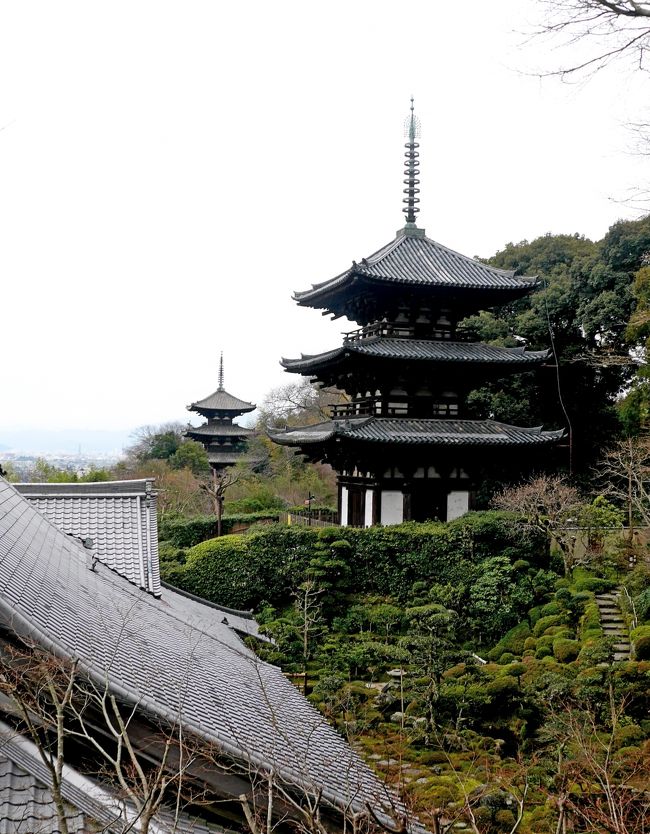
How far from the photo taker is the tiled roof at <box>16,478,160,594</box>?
27.8ft

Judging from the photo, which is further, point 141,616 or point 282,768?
point 141,616

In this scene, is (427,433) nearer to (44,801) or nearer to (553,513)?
(553,513)

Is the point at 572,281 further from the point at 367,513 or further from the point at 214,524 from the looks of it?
the point at 214,524

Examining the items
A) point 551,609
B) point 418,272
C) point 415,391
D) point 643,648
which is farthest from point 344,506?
point 643,648

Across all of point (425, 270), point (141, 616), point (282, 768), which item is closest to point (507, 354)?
point (425, 270)

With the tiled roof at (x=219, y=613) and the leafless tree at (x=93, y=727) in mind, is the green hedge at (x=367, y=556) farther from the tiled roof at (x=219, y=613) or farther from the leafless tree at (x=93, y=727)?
the leafless tree at (x=93, y=727)

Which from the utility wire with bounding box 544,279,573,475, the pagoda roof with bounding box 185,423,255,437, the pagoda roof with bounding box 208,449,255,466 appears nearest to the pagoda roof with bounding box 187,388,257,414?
the pagoda roof with bounding box 185,423,255,437

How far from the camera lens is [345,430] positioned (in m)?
18.5

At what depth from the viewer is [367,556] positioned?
18.4 m

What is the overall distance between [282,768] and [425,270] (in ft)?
61.4

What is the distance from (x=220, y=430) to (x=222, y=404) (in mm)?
1513

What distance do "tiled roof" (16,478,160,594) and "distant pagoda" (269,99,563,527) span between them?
29.4 ft

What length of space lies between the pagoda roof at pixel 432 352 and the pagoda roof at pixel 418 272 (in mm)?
1668

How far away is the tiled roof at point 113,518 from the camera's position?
847 cm
